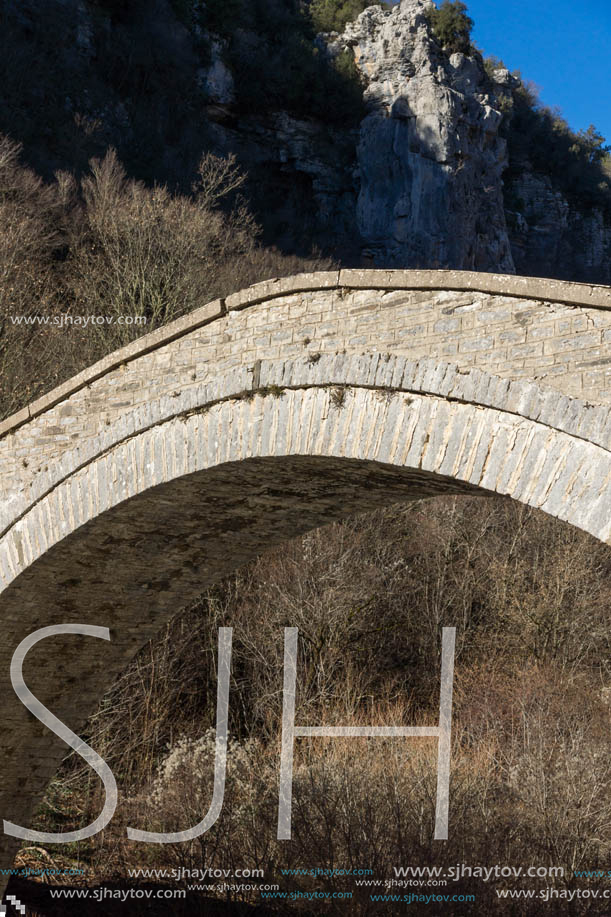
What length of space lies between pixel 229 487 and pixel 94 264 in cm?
1342

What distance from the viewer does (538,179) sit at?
35.1 meters

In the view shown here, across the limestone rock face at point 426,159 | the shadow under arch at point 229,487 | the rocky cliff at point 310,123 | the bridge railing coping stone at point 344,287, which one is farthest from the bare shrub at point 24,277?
the limestone rock face at point 426,159

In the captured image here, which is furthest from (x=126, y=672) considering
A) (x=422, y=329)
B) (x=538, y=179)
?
(x=538, y=179)

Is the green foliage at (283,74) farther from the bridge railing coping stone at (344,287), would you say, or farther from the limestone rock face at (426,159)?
the bridge railing coping stone at (344,287)

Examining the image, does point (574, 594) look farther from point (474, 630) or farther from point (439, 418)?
point (439, 418)

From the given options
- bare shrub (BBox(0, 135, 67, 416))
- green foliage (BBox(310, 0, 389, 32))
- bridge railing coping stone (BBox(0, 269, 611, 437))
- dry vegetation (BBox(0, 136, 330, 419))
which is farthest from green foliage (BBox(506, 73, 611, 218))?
bridge railing coping stone (BBox(0, 269, 611, 437))

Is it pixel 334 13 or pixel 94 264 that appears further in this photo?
pixel 334 13

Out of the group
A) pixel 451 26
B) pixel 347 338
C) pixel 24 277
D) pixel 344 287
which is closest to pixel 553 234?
pixel 451 26

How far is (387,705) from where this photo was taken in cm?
1464

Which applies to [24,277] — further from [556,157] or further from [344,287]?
[556,157]

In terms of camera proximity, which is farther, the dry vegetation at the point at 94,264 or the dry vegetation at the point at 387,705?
the dry vegetation at the point at 94,264

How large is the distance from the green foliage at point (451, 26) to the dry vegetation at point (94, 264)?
52.1 feet

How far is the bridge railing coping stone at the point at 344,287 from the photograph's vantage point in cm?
347

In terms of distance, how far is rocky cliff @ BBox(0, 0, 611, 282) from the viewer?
25000 mm
